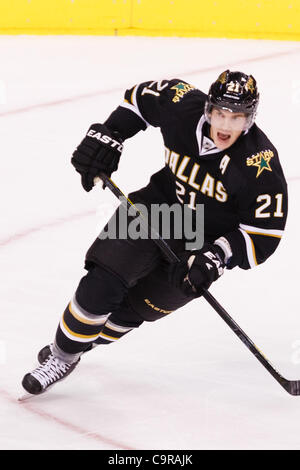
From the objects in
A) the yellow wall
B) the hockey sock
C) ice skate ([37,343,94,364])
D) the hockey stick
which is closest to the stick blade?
the hockey stick

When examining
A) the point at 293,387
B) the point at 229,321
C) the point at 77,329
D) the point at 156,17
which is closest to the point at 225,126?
the point at 229,321

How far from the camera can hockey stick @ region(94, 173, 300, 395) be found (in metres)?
3.45

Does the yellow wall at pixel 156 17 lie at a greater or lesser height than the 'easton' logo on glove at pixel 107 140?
lesser

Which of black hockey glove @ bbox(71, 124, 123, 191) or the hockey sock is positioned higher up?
black hockey glove @ bbox(71, 124, 123, 191)

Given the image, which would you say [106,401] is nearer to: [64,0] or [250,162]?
[250,162]

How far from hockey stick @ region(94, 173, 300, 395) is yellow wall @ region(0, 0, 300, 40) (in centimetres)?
428

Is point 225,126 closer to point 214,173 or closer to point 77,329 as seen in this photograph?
point 214,173

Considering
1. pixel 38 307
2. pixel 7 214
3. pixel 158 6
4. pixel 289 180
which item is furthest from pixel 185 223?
pixel 158 6

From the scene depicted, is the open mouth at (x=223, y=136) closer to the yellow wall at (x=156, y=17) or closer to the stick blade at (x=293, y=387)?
the stick blade at (x=293, y=387)

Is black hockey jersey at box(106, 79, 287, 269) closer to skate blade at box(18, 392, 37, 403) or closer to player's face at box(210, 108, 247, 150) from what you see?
player's face at box(210, 108, 247, 150)

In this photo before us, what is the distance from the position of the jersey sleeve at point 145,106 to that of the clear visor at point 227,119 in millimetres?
276

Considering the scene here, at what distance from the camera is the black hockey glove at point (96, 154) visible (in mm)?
3504

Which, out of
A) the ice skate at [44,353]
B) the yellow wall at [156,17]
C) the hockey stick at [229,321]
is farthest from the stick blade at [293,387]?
the yellow wall at [156,17]

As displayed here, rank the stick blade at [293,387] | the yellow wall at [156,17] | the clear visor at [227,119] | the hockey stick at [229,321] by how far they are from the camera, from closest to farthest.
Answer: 1. the clear visor at [227,119]
2. the hockey stick at [229,321]
3. the stick blade at [293,387]
4. the yellow wall at [156,17]
